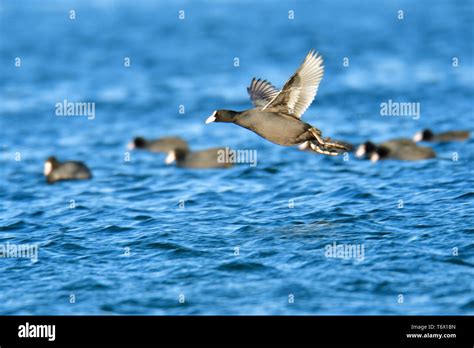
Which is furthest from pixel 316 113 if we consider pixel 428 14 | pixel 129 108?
pixel 428 14

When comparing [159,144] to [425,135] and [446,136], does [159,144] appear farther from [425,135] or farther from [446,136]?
[446,136]

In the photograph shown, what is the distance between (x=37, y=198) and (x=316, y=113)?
10316 mm

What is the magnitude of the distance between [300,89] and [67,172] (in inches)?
315

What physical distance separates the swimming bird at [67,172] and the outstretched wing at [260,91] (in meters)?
6.29

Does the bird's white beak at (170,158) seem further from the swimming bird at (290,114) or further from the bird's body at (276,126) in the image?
the bird's body at (276,126)

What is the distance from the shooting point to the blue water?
11.8 m

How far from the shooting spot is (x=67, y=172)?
19578 mm

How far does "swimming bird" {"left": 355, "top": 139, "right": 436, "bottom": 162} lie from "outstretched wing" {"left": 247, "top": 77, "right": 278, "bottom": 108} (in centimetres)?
573

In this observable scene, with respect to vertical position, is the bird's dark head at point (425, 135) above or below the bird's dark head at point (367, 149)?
above

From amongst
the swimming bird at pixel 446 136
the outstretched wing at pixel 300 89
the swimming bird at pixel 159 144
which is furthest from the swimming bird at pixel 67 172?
the swimming bird at pixel 446 136

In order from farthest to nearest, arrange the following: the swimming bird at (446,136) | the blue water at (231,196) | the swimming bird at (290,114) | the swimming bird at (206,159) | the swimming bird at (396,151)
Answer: the swimming bird at (446,136)
the swimming bird at (206,159)
the swimming bird at (396,151)
the swimming bird at (290,114)
the blue water at (231,196)

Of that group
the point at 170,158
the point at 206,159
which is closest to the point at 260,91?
the point at 206,159

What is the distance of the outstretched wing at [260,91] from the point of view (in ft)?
47.6
